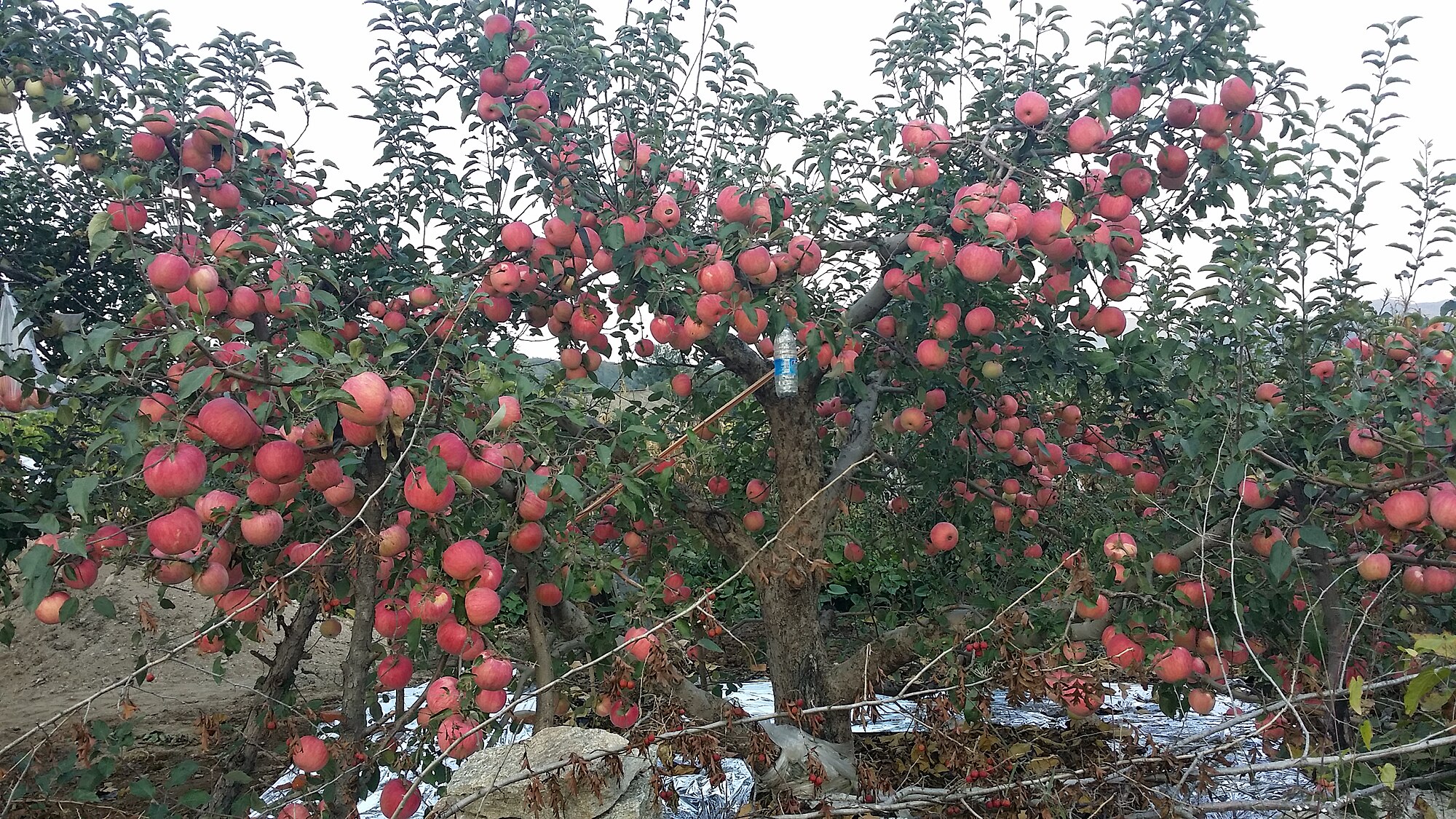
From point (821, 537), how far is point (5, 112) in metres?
3.17

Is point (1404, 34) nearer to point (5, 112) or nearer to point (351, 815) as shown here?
point (351, 815)

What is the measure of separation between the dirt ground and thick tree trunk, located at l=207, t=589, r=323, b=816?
5.04 ft

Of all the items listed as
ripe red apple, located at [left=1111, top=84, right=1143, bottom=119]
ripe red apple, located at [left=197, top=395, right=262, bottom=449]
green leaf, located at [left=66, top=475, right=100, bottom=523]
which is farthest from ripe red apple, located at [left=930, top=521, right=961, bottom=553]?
green leaf, located at [left=66, top=475, right=100, bottom=523]

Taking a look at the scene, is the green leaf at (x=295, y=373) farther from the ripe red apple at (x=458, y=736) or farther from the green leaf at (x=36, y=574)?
the ripe red apple at (x=458, y=736)

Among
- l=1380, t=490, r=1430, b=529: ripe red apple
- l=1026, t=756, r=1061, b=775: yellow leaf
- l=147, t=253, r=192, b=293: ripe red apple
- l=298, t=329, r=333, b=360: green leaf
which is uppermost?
l=147, t=253, r=192, b=293: ripe red apple

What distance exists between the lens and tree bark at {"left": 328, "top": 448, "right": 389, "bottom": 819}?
212cm

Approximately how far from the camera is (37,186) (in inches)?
130

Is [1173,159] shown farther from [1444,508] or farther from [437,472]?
[437,472]

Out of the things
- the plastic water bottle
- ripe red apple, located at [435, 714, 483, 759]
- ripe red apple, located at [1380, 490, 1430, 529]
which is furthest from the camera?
the plastic water bottle

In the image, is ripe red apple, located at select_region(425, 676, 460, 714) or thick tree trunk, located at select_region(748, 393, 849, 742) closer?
ripe red apple, located at select_region(425, 676, 460, 714)

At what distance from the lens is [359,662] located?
2.27 meters

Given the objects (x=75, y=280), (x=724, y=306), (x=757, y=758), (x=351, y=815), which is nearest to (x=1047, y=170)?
(x=724, y=306)

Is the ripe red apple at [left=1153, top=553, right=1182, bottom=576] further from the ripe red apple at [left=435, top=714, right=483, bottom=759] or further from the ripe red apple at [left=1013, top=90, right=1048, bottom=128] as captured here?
the ripe red apple at [left=435, top=714, right=483, bottom=759]

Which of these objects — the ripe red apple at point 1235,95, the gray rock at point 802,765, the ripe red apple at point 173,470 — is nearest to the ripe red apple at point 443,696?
the ripe red apple at point 173,470
